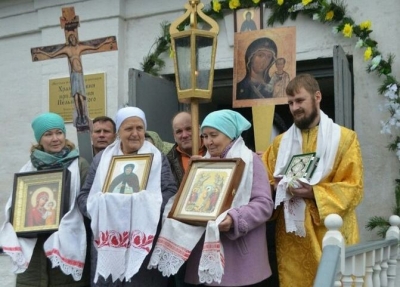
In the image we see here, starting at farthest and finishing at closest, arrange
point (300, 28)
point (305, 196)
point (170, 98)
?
1. point (170, 98)
2. point (300, 28)
3. point (305, 196)

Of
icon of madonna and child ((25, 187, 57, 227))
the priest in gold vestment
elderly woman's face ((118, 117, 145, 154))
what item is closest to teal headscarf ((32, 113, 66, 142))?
icon of madonna and child ((25, 187, 57, 227))

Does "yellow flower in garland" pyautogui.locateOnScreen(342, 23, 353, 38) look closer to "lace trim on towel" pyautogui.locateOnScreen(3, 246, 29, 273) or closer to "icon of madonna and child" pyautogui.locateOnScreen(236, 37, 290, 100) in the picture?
"icon of madonna and child" pyautogui.locateOnScreen(236, 37, 290, 100)

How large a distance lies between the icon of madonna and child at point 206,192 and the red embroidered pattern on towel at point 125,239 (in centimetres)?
26

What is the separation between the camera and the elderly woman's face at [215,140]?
3285mm

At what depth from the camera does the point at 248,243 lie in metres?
3.20

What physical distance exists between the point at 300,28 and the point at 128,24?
176 centimetres

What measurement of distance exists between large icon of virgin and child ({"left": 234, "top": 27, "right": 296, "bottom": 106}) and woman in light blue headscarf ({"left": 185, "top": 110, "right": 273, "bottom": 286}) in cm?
142

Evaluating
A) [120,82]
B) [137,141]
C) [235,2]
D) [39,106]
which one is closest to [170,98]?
[120,82]

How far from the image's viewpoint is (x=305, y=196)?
3.42 m

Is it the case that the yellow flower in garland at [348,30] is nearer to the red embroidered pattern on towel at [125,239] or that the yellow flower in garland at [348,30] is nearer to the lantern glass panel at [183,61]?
the lantern glass panel at [183,61]

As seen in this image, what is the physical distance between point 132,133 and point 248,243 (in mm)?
852

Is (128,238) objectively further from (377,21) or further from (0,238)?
(377,21)

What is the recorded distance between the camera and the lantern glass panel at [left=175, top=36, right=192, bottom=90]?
3949 mm

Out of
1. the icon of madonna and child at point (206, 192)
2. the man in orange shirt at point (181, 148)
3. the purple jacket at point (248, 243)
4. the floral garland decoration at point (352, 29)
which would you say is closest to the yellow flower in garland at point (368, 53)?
the floral garland decoration at point (352, 29)
